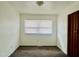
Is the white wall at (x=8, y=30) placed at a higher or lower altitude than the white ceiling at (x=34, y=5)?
lower

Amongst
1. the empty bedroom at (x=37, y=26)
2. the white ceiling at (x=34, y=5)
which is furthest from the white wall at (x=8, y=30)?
the white ceiling at (x=34, y=5)

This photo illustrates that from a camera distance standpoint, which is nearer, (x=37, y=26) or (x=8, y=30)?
(x=37, y=26)

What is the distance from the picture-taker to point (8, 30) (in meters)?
2.73

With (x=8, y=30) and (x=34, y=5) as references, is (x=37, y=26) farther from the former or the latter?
(x=8, y=30)

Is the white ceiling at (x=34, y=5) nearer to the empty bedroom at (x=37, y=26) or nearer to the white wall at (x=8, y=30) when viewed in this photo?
the empty bedroom at (x=37, y=26)

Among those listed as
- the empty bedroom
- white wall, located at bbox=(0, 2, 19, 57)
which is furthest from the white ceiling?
white wall, located at bbox=(0, 2, 19, 57)

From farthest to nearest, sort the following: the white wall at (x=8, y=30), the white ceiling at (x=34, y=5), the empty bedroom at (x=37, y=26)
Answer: the white wall at (x=8, y=30) < the empty bedroom at (x=37, y=26) < the white ceiling at (x=34, y=5)

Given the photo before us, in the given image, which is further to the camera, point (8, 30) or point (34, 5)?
point (8, 30)

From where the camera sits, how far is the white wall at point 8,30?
238 cm

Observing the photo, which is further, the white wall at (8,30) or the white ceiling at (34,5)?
the white wall at (8,30)

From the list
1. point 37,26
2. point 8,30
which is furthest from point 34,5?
point 8,30

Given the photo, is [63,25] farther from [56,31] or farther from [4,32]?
[4,32]

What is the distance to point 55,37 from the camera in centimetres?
318

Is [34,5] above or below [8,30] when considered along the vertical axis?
above
